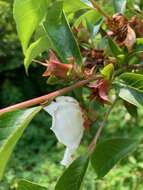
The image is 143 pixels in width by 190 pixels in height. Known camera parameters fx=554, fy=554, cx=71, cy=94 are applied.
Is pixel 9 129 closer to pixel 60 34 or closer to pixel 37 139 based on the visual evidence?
pixel 60 34

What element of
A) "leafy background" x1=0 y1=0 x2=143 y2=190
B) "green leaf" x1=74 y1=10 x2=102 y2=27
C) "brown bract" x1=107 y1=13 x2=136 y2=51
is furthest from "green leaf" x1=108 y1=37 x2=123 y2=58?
"leafy background" x1=0 y1=0 x2=143 y2=190

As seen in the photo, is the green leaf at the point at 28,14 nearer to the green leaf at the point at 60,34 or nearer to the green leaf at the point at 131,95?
the green leaf at the point at 60,34

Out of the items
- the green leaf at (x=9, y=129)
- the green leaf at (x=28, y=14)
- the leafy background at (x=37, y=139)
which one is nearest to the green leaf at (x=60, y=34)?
the green leaf at (x=28, y=14)

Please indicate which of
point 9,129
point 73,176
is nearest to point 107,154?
point 73,176

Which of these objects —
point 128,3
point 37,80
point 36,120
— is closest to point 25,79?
point 37,80

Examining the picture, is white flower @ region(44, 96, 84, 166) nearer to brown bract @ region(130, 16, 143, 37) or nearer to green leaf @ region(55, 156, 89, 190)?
green leaf @ region(55, 156, 89, 190)

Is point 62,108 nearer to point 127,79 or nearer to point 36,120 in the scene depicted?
point 127,79
